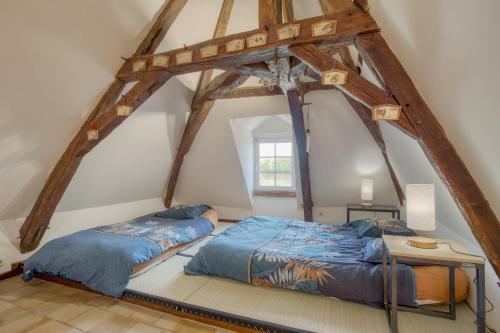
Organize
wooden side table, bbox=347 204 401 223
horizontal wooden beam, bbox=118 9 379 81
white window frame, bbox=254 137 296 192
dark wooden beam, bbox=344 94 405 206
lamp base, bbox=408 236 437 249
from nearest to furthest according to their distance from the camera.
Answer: lamp base, bbox=408 236 437 249
horizontal wooden beam, bbox=118 9 379 81
dark wooden beam, bbox=344 94 405 206
wooden side table, bbox=347 204 401 223
white window frame, bbox=254 137 296 192

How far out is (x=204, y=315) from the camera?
203 centimetres

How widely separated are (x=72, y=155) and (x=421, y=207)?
354cm

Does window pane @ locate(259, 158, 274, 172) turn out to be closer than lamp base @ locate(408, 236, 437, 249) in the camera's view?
No

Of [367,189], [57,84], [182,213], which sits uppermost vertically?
[57,84]

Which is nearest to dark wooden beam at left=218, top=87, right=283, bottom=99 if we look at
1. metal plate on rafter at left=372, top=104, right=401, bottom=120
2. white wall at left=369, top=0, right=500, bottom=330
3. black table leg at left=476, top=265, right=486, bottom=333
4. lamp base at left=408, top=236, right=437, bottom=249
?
white wall at left=369, top=0, right=500, bottom=330

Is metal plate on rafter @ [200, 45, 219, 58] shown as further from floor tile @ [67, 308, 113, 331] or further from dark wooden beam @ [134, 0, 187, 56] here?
floor tile @ [67, 308, 113, 331]

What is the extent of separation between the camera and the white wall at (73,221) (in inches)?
115

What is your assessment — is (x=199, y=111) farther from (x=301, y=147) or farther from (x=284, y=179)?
(x=284, y=179)

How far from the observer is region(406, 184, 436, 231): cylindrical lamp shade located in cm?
182

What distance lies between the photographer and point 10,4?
1.81 m

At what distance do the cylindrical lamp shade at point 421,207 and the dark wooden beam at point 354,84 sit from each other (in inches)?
16.1

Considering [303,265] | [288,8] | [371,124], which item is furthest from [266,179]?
[288,8]

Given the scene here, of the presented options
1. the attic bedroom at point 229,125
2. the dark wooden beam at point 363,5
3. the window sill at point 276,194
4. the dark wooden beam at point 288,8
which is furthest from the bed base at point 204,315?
the window sill at point 276,194

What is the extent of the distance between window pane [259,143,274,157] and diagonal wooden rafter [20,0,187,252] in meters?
2.98
